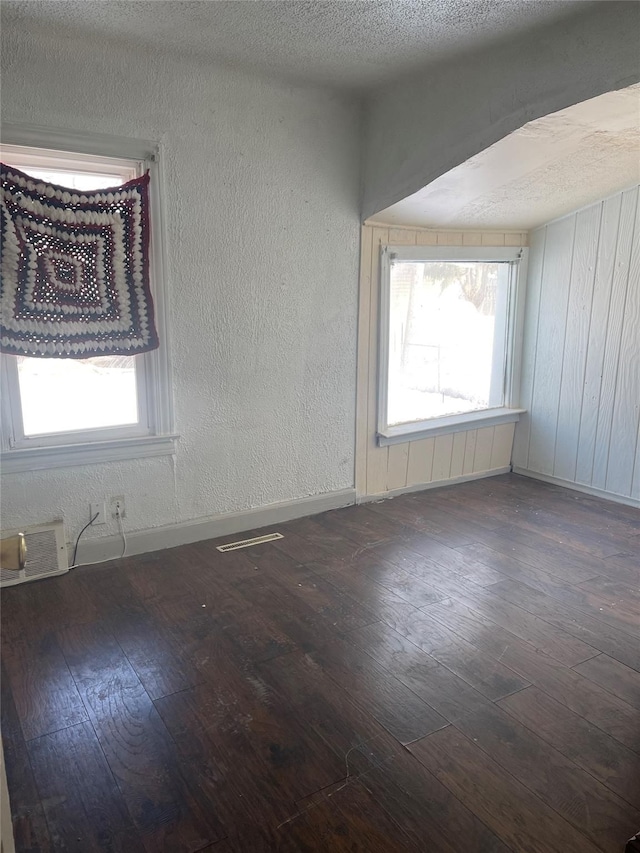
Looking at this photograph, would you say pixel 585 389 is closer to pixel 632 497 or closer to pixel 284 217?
pixel 632 497

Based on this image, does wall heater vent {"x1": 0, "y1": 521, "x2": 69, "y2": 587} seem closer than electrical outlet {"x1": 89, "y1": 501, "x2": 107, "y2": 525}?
Yes

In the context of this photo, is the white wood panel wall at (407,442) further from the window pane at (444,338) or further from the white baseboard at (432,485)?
the window pane at (444,338)

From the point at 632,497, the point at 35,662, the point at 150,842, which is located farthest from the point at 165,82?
the point at 632,497

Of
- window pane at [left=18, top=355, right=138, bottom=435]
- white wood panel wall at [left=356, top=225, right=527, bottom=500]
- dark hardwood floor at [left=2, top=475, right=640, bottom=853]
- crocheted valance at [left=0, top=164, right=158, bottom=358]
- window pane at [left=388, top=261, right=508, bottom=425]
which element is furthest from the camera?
window pane at [left=388, top=261, right=508, bottom=425]

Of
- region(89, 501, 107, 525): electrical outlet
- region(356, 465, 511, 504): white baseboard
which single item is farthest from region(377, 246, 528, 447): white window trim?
region(89, 501, 107, 525): electrical outlet

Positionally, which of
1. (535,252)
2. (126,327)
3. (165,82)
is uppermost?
(165,82)

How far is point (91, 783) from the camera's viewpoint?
1.59m

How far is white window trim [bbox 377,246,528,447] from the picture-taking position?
142 inches

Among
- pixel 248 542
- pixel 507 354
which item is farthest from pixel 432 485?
pixel 248 542

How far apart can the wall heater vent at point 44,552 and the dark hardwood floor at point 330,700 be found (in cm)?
7

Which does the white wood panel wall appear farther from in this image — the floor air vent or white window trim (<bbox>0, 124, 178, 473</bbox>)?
white window trim (<bbox>0, 124, 178, 473</bbox>)

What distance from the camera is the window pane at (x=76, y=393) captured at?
2.67 m

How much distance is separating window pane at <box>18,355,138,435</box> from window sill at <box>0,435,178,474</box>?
99mm

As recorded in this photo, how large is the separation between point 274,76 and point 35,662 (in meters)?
2.77
